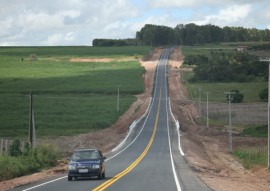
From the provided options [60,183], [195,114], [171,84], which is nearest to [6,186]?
[60,183]

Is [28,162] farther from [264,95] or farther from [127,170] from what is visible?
[264,95]

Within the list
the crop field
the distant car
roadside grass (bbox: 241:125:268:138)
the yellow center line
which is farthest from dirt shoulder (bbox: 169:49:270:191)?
the crop field

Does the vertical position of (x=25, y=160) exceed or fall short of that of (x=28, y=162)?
it exceeds it

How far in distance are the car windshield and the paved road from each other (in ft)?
4.28

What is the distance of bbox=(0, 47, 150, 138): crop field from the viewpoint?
92.2 meters

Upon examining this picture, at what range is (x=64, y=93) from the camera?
13162 centimetres

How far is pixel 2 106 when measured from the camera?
355ft

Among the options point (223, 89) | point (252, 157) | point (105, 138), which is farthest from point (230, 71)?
point (252, 157)

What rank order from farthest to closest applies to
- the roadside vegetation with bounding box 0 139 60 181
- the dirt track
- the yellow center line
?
the dirt track, the roadside vegetation with bounding box 0 139 60 181, the yellow center line

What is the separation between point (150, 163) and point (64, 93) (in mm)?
81943

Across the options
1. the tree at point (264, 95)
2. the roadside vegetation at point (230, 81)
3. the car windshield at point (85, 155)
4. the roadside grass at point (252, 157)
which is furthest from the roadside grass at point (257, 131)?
the car windshield at point (85, 155)

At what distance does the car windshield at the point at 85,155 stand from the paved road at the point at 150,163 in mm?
1306

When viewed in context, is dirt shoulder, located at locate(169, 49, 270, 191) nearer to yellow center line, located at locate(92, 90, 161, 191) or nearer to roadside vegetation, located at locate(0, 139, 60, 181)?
yellow center line, located at locate(92, 90, 161, 191)

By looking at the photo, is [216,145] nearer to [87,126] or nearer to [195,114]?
[87,126]
